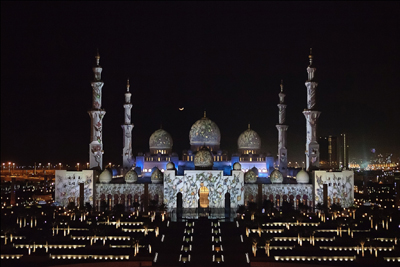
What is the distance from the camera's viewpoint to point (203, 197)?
32688 mm

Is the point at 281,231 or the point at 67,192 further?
the point at 67,192

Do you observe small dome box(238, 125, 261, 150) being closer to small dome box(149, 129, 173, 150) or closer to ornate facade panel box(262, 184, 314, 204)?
small dome box(149, 129, 173, 150)

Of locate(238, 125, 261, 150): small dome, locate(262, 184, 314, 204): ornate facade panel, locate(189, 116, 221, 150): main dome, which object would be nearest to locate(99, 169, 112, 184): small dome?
locate(189, 116, 221, 150): main dome

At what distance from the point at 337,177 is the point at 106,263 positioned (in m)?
18.8

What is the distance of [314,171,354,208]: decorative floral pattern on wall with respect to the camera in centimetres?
3222

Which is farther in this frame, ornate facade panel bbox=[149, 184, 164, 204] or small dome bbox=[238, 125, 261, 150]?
small dome bbox=[238, 125, 261, 150]

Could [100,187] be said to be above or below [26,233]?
above

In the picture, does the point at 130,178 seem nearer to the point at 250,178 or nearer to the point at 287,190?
the point at 250,178

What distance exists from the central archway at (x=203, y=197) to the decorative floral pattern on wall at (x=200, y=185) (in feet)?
2.00

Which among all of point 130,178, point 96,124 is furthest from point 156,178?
point 96,124

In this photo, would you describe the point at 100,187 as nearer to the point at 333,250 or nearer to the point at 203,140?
the point at 203,140

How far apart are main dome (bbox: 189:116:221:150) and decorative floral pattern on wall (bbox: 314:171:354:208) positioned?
9.91 metres

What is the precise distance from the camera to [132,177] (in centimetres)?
3312

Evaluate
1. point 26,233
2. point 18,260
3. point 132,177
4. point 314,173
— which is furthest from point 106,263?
point 314,173
